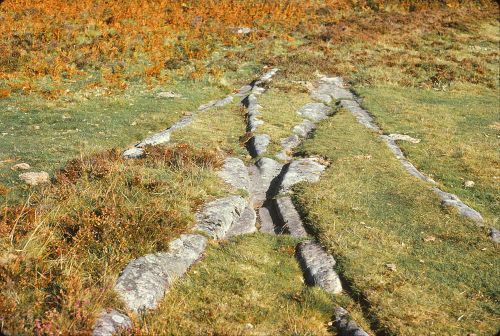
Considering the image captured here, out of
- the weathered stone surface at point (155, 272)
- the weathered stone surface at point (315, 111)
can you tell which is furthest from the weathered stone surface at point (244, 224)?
the weathered stone surface at point (315, 111)

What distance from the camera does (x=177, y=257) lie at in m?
9.78

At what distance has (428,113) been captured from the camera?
24.3 meters

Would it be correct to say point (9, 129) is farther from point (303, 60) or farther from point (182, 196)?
point (303, 60)

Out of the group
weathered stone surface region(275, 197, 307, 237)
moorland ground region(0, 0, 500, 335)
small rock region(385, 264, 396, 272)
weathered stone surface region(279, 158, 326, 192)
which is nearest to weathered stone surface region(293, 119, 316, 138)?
moorland ground region(0, 0, 500, 335)

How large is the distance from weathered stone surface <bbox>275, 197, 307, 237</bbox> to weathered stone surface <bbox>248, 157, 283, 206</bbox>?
0.85 metres

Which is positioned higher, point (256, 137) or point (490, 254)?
point (490, 254)

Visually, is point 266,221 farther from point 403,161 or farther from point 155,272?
point 403,161

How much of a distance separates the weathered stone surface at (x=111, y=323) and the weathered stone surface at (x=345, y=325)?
11.7 ft

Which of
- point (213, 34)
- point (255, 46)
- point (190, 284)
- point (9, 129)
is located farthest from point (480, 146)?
point (213, 34)

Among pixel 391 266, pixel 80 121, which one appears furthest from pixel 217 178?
pixel 80 121

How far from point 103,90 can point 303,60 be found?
1442 centimetres

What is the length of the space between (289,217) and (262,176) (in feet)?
10.6

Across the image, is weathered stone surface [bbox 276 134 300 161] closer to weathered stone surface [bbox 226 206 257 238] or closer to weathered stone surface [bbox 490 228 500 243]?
weathered stone surface [bbox 226 206 257 238]

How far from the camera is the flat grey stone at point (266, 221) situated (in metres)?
12.2
